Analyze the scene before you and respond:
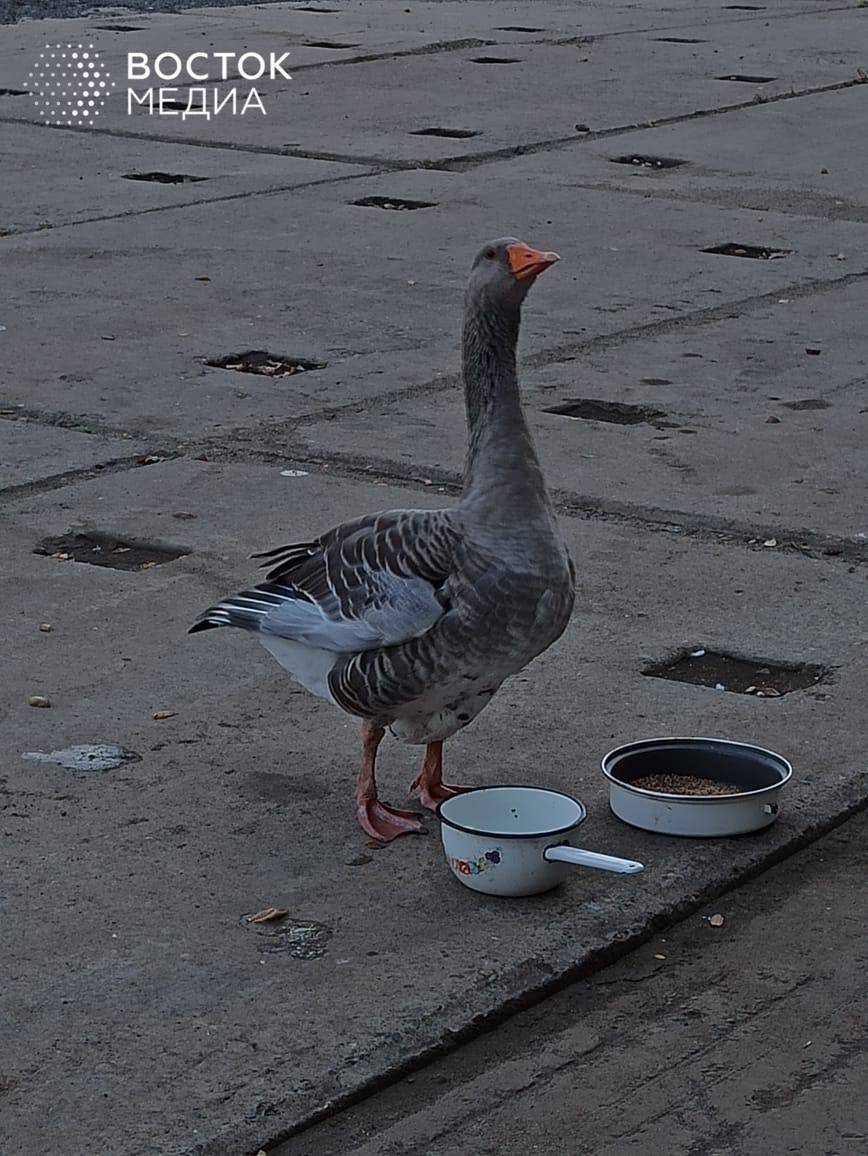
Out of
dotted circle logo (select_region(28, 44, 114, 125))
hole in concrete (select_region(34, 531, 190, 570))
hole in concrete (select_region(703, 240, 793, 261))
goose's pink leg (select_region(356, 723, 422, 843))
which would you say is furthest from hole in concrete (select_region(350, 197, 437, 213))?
goose's pink leg (select_region(356, 723, 422, 843))

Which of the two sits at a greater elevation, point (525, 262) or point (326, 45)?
point (525, 262)

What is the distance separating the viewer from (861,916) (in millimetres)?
3838

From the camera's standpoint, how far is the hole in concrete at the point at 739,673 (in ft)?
15.9

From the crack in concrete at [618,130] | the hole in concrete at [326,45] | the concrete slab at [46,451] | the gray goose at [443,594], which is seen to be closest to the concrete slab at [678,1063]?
the gray goose at [443,594]

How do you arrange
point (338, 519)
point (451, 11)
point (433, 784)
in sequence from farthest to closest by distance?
point (451, 11) → point (338, 519) → point (433, 784)

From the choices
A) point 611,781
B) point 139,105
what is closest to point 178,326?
point 611,781

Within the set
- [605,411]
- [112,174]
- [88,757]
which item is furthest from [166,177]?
[88,757]

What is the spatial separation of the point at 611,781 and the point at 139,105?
11.3m

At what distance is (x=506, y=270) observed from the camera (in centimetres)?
401

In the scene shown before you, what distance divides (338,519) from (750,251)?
455 cm

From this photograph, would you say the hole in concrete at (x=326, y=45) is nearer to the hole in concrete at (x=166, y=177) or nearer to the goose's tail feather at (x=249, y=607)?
the hole in concrete at (x=166, y=177)

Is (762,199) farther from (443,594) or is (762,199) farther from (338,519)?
(443,594)

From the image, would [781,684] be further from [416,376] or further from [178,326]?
[178,326]

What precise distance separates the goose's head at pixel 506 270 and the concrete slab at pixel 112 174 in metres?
6.53
